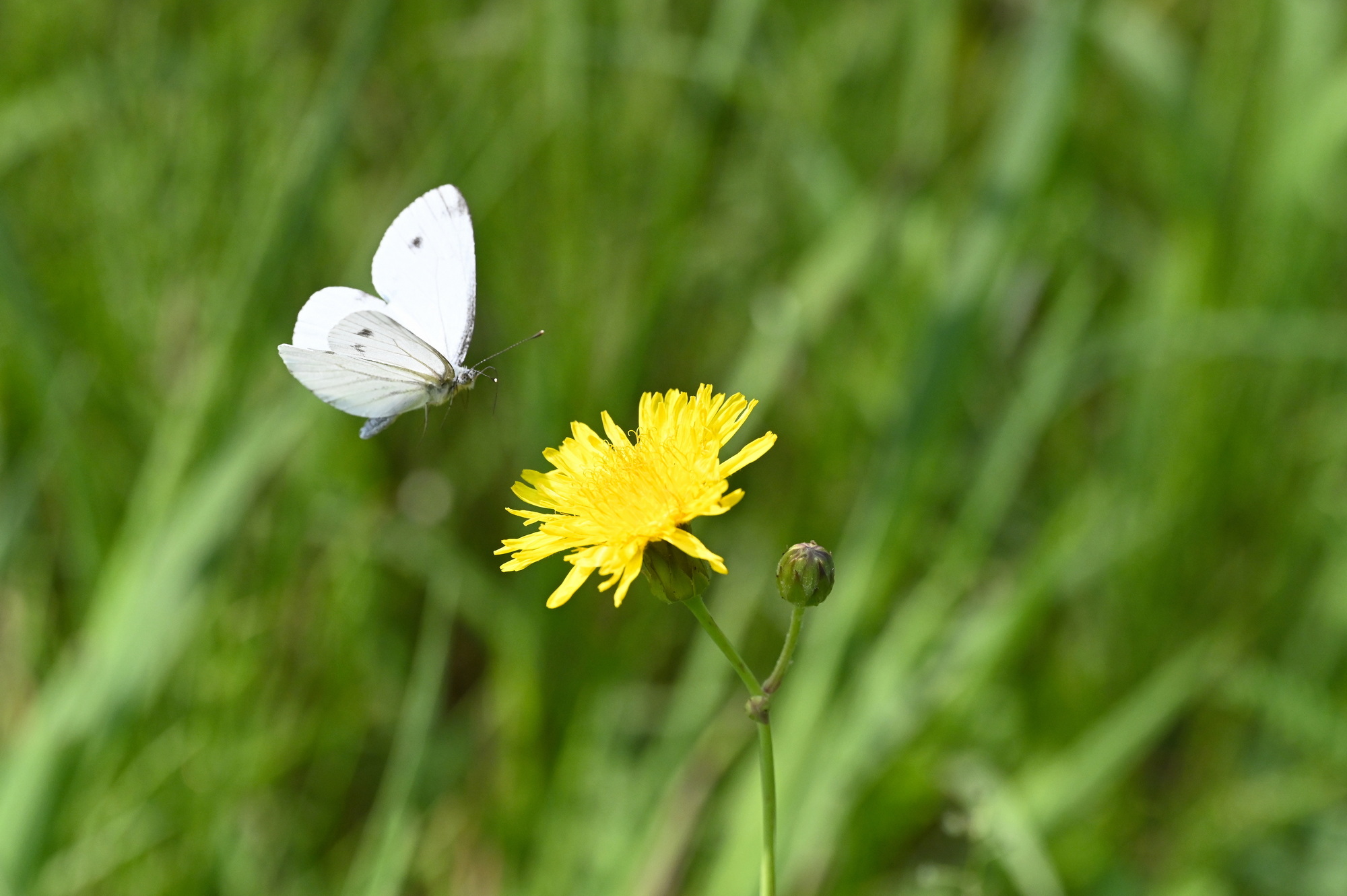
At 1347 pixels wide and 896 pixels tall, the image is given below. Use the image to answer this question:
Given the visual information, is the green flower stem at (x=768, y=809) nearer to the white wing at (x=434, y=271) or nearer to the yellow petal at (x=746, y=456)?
the yellow petal at (x=746, y=456)

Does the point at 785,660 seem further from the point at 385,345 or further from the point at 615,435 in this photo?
the point at 385,345

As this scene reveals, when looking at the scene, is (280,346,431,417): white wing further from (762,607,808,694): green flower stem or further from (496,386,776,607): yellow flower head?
(762,607,808,694): green flower stem

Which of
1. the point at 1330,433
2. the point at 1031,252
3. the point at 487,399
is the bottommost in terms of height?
the point at 1330,433

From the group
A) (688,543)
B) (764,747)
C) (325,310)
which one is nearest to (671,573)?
(688,543)

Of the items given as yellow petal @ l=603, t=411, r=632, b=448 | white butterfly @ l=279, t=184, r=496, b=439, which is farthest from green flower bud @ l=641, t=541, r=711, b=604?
white butterfly @ l=279, t=184, r=496, b=439

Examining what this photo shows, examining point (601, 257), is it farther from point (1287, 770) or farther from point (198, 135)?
point (1287, 770)

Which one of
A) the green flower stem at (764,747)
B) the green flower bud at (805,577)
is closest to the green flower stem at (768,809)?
the green flower stem at (764,747)

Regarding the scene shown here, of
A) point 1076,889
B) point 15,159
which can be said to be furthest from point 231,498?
point 1076,889

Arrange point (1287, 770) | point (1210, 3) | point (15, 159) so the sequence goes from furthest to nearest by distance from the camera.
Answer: point (1210, 3)
point (15, 159)
point (1287, 770)
